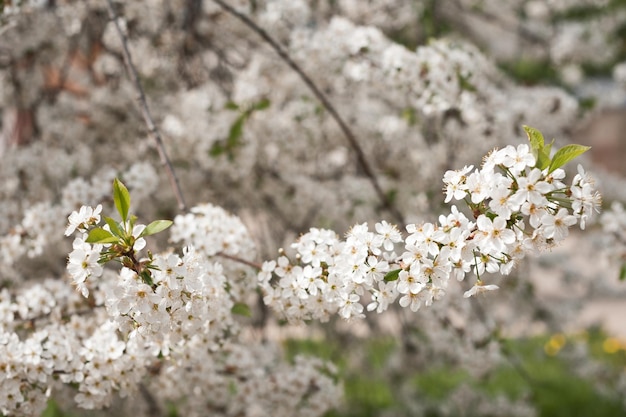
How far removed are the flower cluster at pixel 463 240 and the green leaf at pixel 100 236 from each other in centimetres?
50

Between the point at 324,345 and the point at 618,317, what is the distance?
4478 millimetres

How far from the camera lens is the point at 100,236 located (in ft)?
4.73

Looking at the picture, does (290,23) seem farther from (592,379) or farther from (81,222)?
(592,379)

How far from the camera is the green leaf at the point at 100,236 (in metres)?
1.43

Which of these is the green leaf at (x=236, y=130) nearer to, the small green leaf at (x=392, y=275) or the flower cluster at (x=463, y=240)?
the flower cluster at (x=463, y=240)

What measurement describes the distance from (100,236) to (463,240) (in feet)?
2.57

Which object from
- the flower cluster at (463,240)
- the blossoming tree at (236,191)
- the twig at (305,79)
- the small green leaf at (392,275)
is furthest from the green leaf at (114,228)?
the twig at (305,79)

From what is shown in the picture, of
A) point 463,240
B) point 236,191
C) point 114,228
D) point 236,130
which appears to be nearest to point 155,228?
point 114,228

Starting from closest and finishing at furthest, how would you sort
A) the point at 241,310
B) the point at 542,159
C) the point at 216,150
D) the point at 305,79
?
the point at 542,159 → the point at 241,310 → the point at 305,79 → the point at 216,150

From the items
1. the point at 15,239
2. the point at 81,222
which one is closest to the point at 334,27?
the point at 15,239

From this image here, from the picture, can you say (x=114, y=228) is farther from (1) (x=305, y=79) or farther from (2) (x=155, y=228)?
(1) (x=305, y=79)

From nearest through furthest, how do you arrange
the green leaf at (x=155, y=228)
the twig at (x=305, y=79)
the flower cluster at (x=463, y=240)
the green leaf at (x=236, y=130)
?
the flower cluster at (x=463, y=240), the green leaf at (x=155, y=228), the twig at (x=305, y=79), the green leaf at (x=236, y=130)

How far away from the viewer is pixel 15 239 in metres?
2.41

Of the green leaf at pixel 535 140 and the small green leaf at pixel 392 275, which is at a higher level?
the green leaf at pixel 535 140
